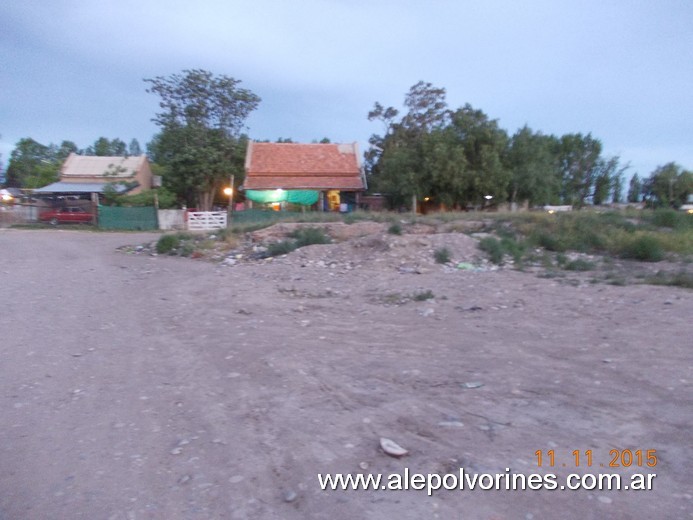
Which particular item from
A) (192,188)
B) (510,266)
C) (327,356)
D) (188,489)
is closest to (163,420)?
(188,489)

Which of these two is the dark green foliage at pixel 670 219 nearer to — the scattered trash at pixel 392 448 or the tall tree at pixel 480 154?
the tall tree at pixel 480 154

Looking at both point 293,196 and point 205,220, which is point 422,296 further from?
point 293,196

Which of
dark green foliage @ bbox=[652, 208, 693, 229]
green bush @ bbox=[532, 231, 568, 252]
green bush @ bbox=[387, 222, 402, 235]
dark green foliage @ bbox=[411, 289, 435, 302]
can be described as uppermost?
dark green foliage @ bbox=[652, 208, 693, 229]

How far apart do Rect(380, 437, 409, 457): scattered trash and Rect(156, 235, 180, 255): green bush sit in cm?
1702

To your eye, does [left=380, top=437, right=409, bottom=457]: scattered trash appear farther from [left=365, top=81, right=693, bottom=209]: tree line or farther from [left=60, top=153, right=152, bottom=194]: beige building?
[left=60, top=153, right=152, bottom=194]: beige building

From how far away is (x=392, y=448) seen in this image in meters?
4.20

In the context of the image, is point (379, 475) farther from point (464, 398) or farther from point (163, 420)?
point (163, 420)

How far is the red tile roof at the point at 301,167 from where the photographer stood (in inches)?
1500

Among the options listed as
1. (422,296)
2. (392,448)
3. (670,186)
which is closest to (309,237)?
(422,296)

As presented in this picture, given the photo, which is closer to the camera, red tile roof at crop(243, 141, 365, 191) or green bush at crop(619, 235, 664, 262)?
green bush at crop(619, 235, 664, 262)

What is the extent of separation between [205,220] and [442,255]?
1936 centimetres

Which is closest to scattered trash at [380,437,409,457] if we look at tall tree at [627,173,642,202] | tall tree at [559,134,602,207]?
tall tree at [559,134,602,207]

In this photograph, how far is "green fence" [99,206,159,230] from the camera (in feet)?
112

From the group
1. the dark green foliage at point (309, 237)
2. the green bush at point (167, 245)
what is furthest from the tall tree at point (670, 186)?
the green bush at point (167, 245)
